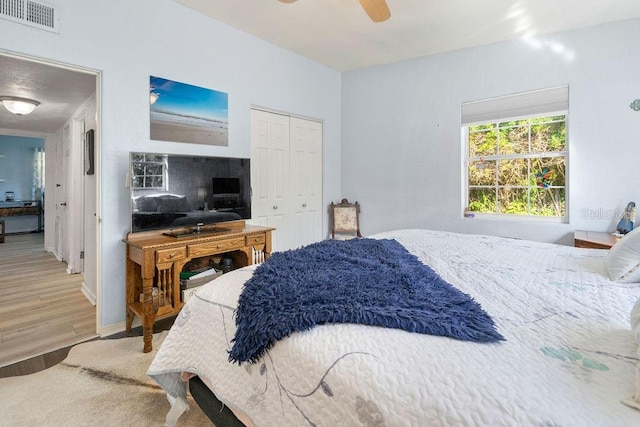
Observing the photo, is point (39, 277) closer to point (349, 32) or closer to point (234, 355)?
point (234, 355)

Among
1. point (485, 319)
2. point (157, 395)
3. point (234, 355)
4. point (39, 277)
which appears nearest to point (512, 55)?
point (485, 319)

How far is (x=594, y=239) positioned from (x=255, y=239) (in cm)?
292

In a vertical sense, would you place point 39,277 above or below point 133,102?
below

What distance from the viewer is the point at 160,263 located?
2377 mm

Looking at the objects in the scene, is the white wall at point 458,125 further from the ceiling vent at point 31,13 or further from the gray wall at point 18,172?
the gray wall at point 18,172

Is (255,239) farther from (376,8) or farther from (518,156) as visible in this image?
(518,156)

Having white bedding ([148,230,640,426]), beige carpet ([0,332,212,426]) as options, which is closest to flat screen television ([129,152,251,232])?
beige carpet ([0,332,212,426])

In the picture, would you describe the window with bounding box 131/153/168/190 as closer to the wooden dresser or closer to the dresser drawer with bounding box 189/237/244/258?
the wooden dresser

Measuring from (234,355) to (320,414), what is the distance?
0.38 meters

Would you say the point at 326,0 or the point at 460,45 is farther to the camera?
the point at 460,45

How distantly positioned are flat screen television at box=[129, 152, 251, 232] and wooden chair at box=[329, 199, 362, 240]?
1.53 m

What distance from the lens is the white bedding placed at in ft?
2.14

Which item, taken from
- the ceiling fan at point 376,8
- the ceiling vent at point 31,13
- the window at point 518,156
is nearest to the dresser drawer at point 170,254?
the ceiling vent at point 31,13

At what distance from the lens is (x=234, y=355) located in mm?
1070
